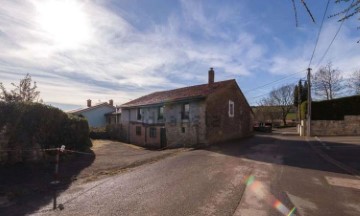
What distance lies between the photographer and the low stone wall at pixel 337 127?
94.3 feet

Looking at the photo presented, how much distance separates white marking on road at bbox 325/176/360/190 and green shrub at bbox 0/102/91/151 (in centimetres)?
1228

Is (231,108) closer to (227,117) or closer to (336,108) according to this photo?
(227,117)

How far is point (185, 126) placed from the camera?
75.6ft

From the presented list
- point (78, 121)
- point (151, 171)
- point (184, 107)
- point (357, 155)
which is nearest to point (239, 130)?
point (184, 107)

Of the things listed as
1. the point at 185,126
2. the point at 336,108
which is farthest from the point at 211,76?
the point at 336,108

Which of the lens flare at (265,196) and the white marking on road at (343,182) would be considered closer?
the lens flare at (265,196)

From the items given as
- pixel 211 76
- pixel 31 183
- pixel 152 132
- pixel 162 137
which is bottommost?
pixel 31 183

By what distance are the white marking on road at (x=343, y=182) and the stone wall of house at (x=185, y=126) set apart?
12.2 m

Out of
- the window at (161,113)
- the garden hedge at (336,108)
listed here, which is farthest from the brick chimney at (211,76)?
the garden hedge at (336,108)

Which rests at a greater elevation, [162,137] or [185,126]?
[185,126]

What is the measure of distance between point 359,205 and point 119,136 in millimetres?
29388

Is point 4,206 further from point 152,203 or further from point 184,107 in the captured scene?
point 184,107

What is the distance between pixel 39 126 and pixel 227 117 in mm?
15943

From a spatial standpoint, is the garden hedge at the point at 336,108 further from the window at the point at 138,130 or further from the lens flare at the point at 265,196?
the lens flare at the point at 265,196
